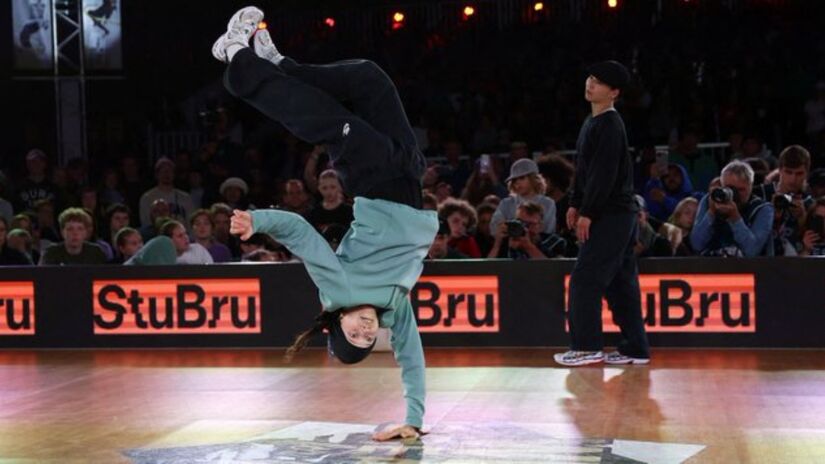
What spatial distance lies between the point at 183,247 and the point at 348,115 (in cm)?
397

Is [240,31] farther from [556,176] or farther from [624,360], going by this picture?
[556,176]

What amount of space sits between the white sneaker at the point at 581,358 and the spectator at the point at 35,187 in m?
5.94

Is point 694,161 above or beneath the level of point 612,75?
beneath

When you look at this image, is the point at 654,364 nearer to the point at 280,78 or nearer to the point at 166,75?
the point at 280,78

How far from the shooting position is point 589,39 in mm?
14797

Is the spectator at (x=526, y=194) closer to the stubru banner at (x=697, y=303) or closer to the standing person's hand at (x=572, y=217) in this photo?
the stubru banner at (x=697, y=303)

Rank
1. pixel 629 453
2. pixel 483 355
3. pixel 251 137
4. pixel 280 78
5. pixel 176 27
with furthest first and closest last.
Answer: pixel 176 27 → pixel 251 137 → pixel 483 355 → pixel 280 78 → pixel 629 453

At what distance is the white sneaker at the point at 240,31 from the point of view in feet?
19.3

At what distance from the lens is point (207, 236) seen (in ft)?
31.2

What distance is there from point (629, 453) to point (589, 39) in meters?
10.4

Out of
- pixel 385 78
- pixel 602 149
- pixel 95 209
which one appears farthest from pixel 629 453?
pixel 95 209

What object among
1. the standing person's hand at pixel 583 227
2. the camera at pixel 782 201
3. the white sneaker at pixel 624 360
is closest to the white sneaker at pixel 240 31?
the standing person's hand at pixel 583 227

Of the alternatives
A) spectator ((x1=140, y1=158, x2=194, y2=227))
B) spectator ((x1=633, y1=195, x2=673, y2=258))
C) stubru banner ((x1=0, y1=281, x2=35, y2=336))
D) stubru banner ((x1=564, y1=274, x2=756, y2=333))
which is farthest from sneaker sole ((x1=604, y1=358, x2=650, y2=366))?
spectator ((x1=140, y1=158, x2=194, y2=227))

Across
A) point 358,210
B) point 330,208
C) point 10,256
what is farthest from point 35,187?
point 358,210
